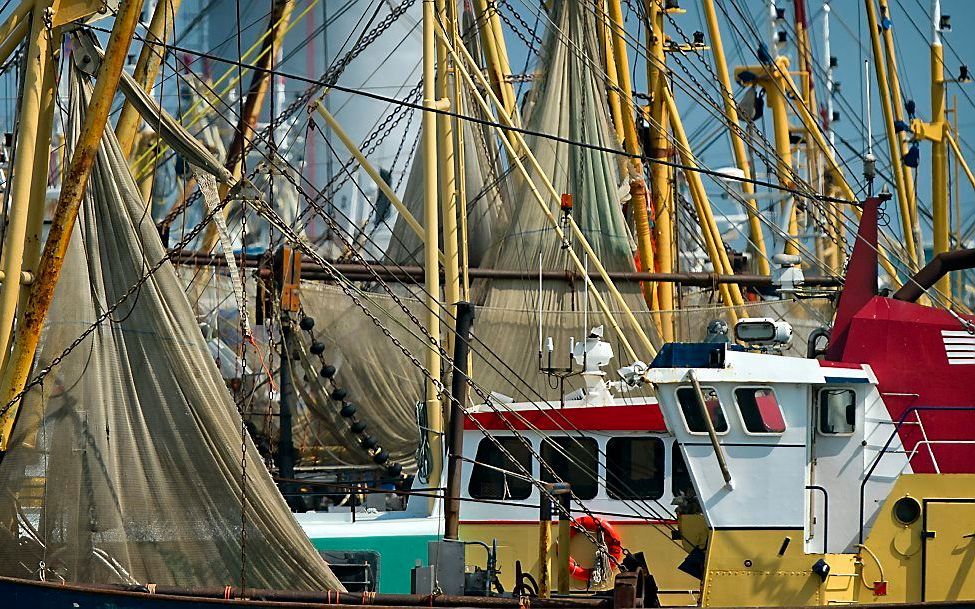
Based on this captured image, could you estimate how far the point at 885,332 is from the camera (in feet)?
44.9

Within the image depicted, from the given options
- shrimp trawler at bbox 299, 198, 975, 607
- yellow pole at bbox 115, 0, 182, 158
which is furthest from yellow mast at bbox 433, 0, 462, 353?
shrimp trawler at bbox 299, 198, 975, 607

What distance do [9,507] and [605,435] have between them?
6.51m

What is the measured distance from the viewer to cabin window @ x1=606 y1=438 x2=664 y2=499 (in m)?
16.7

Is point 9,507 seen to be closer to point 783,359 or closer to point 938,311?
point 783,359

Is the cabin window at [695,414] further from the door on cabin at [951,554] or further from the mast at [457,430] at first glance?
the mast at [457,430]

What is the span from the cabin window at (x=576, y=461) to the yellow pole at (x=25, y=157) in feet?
19.7

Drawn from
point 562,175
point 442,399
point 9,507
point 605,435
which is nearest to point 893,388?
point 605,435

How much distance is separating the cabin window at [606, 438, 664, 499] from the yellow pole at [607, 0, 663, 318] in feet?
29.3

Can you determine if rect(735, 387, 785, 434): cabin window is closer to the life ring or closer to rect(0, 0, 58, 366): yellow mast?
the life ring

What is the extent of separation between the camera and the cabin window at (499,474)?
1719 cm

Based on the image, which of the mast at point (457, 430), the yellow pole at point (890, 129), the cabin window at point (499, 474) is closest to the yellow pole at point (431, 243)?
the cabin window at point (499, 474)

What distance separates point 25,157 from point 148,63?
245cm

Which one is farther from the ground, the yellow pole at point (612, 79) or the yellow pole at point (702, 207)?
the yellow pole at point (612, 79)

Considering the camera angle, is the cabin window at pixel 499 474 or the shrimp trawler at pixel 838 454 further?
the cabin window at pixel 499 474
